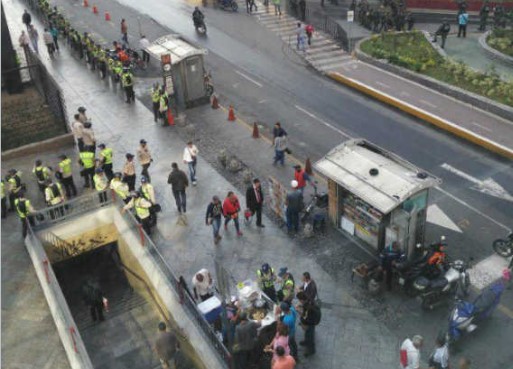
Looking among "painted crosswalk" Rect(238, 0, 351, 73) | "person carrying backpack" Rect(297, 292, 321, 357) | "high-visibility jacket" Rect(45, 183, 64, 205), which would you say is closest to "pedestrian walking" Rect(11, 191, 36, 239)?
"high-visibility jacket" Rect(45, 183, 64, 205)

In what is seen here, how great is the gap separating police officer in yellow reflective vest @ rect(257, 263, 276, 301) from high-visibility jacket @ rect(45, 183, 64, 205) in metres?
6.45

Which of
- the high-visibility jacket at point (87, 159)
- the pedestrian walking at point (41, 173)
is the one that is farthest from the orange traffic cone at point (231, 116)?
the pedestrian walking at point (41, 173)

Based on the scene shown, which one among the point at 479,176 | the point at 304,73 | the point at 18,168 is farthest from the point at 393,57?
the point at 18,168

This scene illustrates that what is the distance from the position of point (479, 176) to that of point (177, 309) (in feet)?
36.5

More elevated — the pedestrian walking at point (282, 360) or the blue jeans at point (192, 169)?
the pedestrian walking at point (282, 360)

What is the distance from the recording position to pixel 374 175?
48.9 ft

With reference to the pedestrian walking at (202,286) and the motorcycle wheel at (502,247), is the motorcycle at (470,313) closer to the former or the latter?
the motorcycle wheel at (502,247)

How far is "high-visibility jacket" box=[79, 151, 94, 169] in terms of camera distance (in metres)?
18.2

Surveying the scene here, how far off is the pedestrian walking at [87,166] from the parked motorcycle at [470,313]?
1118 cm

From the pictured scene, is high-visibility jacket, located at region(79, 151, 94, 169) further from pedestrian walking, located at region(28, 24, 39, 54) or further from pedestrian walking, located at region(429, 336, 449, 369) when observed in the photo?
pedestrian walking, located at region(28, 24, 39, 54)

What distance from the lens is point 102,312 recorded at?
16.3 metres

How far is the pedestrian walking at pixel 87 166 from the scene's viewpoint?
1828 centimetres

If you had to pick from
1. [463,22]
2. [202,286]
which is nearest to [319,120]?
[202,286]

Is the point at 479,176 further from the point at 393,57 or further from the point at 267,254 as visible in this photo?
the point at 393,57
